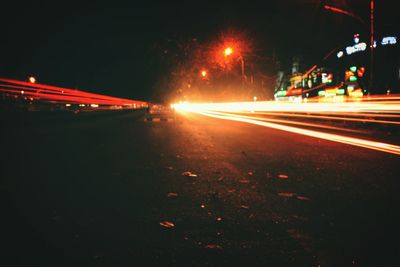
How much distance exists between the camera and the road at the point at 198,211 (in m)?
2.49

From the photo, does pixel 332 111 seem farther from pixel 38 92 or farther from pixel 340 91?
pixel 340 91

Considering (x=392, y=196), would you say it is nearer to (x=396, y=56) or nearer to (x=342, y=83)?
(x=396, y=56)

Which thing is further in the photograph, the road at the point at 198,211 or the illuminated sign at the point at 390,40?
the illuminated sign at the point at 390,40

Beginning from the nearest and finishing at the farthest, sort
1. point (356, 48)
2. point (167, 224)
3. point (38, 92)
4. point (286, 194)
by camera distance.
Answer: point (167, 224) < point (286, 194) < point (38, 92) < point (356, 48)

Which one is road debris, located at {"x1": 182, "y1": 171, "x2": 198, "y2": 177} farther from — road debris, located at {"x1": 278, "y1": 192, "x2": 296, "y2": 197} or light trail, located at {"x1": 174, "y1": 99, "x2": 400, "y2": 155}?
light trail, located at {"x1": 174, "y1": 99, "x2": 400, "y2": 155}

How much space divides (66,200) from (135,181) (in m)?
1.16

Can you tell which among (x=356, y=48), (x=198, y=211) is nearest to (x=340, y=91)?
(x=356, y=48)

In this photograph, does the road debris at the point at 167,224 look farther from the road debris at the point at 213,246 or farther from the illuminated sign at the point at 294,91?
the illuminated sign at the point at 294,91

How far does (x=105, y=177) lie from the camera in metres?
4.96

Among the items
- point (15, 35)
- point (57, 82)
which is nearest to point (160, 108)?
point (15, 35)

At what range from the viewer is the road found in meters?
2.49

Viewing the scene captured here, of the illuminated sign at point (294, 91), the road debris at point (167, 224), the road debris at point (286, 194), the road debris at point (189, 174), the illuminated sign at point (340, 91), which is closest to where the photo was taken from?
the road debris at point (167, 224)

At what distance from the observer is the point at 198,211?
3461mm

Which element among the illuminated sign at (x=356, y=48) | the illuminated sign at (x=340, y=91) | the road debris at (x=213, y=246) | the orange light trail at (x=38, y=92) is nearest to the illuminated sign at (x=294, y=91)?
the illuminated sign at (x=340, y=91)
